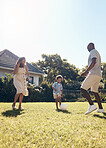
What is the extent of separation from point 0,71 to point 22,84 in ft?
40.0

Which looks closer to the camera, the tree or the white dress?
the white dress

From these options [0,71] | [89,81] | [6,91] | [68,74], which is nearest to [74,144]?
[89,81]

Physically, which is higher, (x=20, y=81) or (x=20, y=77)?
(x=20, y=77)

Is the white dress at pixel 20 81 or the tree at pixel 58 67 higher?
the tree at pixel 58 67

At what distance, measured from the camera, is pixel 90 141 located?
171 cm

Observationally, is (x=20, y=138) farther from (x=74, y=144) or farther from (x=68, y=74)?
(x=68, y=74)

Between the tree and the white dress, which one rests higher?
the tree

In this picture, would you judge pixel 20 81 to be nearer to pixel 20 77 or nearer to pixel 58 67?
pixel 20 77

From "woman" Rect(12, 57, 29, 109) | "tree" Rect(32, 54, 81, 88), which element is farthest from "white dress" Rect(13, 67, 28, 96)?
"tree" Rect(32, 54, 81, 88)

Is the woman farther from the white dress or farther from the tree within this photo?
the tree

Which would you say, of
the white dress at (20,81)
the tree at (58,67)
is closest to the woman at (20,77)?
the white dress at (20,81)

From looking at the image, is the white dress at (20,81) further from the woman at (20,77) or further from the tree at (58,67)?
the tree at (58,67)

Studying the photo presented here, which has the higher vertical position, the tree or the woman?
the tree

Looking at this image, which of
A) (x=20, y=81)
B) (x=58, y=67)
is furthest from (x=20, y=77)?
(x=58, y=67)
